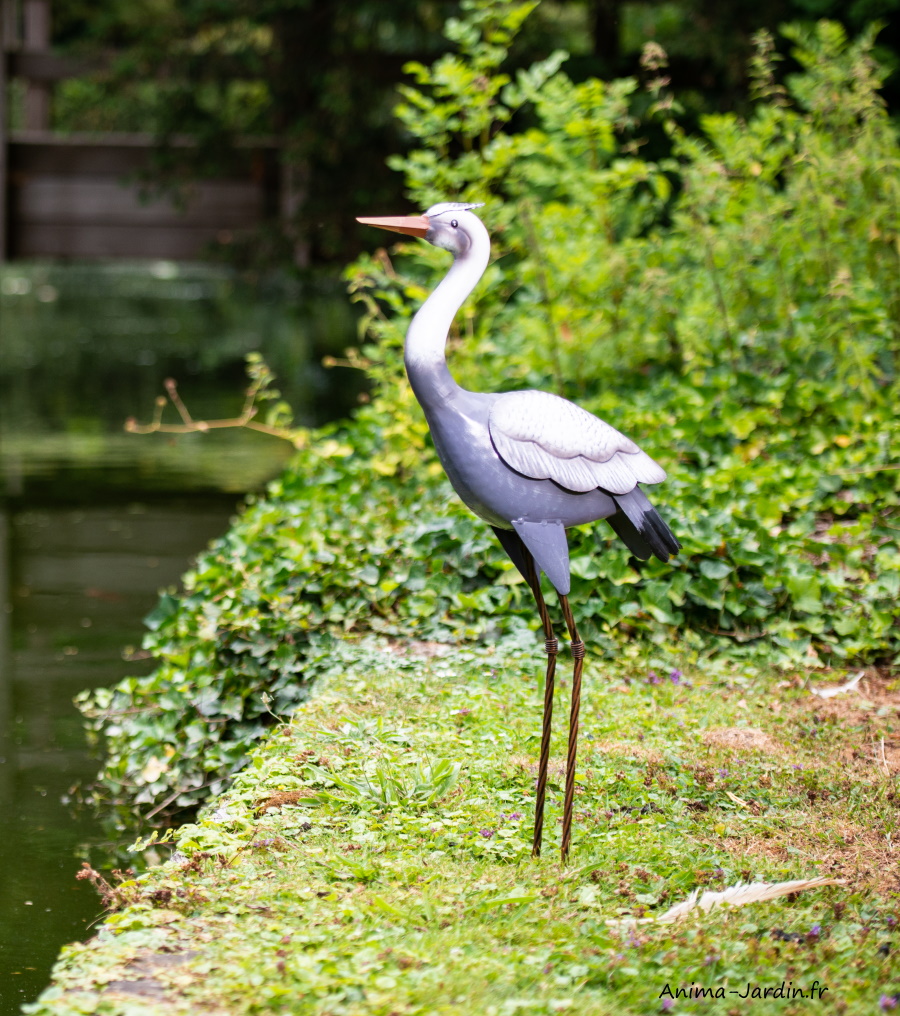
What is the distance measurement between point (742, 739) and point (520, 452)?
1.56 m

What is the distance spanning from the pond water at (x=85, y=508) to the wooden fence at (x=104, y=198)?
0.87 m

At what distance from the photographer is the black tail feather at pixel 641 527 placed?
3105mm

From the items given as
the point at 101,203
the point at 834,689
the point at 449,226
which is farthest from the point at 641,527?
the point at 101,203

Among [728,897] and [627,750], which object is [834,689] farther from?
[728,897]

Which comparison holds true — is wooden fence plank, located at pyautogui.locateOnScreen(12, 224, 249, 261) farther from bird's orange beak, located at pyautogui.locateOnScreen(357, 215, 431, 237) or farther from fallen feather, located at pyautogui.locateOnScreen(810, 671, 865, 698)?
bird's orange beak, located at pyautogui.locateOnScreen(357, 215, 431, 237)

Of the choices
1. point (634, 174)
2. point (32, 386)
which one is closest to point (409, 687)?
point (634, 174)

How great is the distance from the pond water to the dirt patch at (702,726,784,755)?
6.34ft

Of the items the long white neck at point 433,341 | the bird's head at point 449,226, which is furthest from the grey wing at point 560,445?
the bird's head at point 449,226

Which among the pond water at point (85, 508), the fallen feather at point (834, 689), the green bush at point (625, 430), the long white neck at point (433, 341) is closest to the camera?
the long white neck at point (433, 341)

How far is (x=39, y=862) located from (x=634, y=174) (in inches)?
186

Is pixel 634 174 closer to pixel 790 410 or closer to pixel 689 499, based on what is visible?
pixel 790 410

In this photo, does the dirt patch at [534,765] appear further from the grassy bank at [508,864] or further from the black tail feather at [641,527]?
the black tail feather at [641,527]

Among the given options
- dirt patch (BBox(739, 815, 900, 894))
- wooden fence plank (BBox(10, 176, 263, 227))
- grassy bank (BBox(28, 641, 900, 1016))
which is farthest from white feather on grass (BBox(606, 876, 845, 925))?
wooden fence plank (BBox(10, 176, 263, 227))

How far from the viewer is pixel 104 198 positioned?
1521 cm
